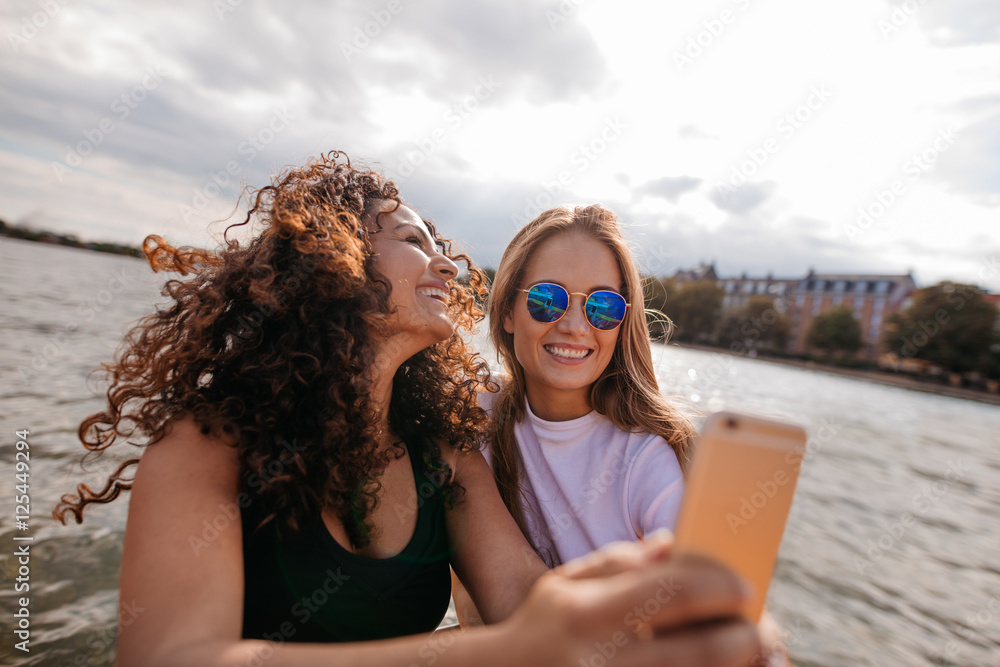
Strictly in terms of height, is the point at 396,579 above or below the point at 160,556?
below

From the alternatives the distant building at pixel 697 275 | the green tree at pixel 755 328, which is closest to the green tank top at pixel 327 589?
the green tree at pixel 755 328

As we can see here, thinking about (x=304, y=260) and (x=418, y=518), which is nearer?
(x=304, y=260)

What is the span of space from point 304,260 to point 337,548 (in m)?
1.17

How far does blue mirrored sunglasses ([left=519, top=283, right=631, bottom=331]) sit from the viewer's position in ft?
10.6

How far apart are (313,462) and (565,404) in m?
1.71

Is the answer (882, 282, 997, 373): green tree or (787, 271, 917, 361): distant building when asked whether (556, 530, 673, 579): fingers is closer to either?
(882, 282, 997, 373): green tree

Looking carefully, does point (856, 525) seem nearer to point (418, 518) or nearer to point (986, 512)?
point (986, 512)

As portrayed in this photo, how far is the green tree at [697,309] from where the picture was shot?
7662 cm

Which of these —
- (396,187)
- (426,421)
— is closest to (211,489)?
(426,421)

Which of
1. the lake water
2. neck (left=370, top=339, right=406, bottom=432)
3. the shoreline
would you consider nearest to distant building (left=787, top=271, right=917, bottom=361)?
the shoreline

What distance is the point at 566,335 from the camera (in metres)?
3.20

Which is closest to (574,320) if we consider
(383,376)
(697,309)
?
(383,376)

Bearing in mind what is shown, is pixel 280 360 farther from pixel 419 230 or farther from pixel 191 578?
pixel 419 230

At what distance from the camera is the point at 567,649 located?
0.93m
